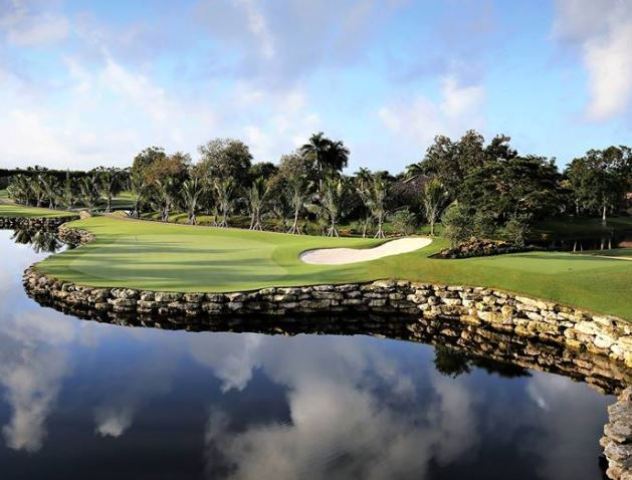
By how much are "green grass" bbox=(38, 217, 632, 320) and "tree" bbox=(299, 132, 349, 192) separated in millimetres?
53434

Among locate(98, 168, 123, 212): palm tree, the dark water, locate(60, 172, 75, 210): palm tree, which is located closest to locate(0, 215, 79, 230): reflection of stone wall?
locate(98, 168, 123, 212): palm tree

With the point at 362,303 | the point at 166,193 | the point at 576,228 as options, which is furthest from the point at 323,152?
the point at 362,303

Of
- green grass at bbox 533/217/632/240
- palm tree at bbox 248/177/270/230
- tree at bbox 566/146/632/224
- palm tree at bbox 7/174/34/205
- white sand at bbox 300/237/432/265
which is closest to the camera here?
white sand at bbox 300/237/432/265

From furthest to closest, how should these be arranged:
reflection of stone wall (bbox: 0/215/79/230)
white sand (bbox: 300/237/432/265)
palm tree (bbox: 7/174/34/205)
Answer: palm tree (bbox: 7/174/34/205)
reflection of stone wall (bbox: 0/215/79/230)
white sand (bbox: 300/237/432/265)

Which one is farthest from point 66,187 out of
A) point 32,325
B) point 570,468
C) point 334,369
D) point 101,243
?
point 570,468

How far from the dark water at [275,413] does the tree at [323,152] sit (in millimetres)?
70317

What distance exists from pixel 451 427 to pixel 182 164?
7869cm

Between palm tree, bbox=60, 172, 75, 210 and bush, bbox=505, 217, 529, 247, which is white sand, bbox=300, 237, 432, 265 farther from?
palm tree, bbox=60, 172, 75, 210

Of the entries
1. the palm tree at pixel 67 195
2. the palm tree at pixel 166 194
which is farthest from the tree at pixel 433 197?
the palm tree at pixel 67 195

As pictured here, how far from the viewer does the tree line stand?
156 ft

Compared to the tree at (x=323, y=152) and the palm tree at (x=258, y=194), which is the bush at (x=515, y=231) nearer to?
the palm tree at (x=258, y=194)

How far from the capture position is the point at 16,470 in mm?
9586

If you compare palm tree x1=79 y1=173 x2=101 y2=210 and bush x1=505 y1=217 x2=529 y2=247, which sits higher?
palm tree x1=79 y1=173 x2=101 y2=210

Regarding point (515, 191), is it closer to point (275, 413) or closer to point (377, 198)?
point (377, 198)
